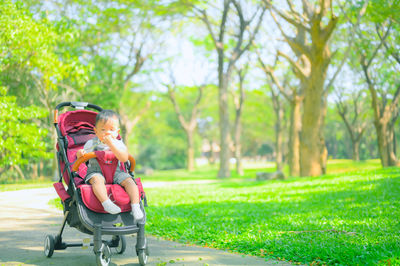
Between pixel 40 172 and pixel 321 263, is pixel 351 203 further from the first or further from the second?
pixel 40 172

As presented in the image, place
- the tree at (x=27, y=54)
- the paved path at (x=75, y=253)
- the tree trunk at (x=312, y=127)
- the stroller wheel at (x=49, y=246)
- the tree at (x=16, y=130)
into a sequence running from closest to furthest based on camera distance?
the paved path at (x=75, y=253) < the stroller wheel at (x=49, y=246) < the tree at (x=27, y=54) < the tree at (x=16, y=130) < the tree trunk at (x=312, y=127)

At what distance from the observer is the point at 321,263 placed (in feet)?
13.7

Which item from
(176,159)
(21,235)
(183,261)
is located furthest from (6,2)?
(176,159)

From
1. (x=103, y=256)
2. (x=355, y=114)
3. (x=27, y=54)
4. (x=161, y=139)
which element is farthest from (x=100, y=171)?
(x=161, y=139)

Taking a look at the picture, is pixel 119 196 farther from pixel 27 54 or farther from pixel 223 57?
pixel 223 57

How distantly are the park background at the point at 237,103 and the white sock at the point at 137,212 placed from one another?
57.3 inches

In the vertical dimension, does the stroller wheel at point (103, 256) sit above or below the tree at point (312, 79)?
below

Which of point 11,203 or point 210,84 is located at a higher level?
point 210,84

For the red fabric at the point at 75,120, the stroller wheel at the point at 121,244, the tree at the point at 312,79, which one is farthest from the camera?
the tree at the point at 312,79

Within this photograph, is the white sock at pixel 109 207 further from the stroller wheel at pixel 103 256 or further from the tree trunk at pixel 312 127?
the tree trunk at pixel 312 127

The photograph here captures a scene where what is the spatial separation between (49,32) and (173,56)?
20630 mm

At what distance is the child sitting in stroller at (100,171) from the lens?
13.5 feet

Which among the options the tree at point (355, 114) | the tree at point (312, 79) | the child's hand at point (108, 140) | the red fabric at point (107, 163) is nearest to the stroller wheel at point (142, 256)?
the red fabric at point (107, 163)

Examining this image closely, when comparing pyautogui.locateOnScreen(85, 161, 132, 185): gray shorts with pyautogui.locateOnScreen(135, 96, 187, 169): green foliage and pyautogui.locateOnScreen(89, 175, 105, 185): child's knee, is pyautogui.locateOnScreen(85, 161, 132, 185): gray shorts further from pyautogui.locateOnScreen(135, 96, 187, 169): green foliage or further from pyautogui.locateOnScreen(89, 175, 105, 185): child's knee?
pyautogui.locateOnScreen(135, 96, 187, 169): green foliage
